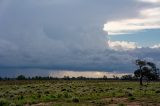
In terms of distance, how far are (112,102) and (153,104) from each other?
3.87 m

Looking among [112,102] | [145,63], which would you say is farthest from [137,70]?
[112,102]

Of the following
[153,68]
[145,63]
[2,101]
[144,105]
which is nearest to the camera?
[144,105]

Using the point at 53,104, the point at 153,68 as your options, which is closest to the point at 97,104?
the point at 53,104

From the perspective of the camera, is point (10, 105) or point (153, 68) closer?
point (10, 105)

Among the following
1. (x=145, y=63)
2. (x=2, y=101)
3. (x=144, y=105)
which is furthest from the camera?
(x=145, y=63)

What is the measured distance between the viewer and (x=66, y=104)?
1359 inches

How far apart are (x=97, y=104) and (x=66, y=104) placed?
2466 millimetres

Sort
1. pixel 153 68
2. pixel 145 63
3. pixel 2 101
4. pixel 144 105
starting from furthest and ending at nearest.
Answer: pixel 153 68, pixel 145 63, pixel 2 101, pixel 144 105

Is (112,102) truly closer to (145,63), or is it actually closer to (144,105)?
(144,105)

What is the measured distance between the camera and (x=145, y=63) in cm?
9988

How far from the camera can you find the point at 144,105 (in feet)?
109

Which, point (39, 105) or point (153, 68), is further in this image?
point (153, 68)

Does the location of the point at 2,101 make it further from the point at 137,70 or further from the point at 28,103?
the point at 137,70

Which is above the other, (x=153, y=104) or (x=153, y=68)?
(x=153, y=68)
